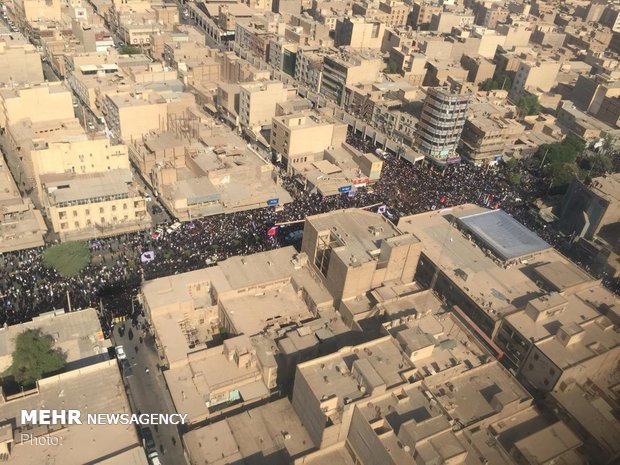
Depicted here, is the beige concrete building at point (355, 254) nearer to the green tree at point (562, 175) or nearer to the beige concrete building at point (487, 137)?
the beige concrete building at point (487, 137)

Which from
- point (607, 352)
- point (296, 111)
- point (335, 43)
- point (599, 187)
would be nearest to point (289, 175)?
point (296, 111)

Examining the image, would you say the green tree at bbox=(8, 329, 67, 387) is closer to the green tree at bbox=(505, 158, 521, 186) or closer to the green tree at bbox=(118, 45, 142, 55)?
the green tree at bbox=(505, 158, 521, 186)

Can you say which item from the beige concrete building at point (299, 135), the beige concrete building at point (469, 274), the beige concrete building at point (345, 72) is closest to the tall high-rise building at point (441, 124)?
the beige concrete building at point (299, 135)

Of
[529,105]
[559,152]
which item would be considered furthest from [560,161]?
[529,105]

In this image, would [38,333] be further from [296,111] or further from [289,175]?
[296,111]

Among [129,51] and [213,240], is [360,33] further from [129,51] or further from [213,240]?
[213,240]

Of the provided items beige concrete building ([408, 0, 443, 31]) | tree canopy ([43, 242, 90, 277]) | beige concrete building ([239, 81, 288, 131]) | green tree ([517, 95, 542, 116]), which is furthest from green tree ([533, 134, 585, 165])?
beige concrete building ([408, 0, 443, 31])
